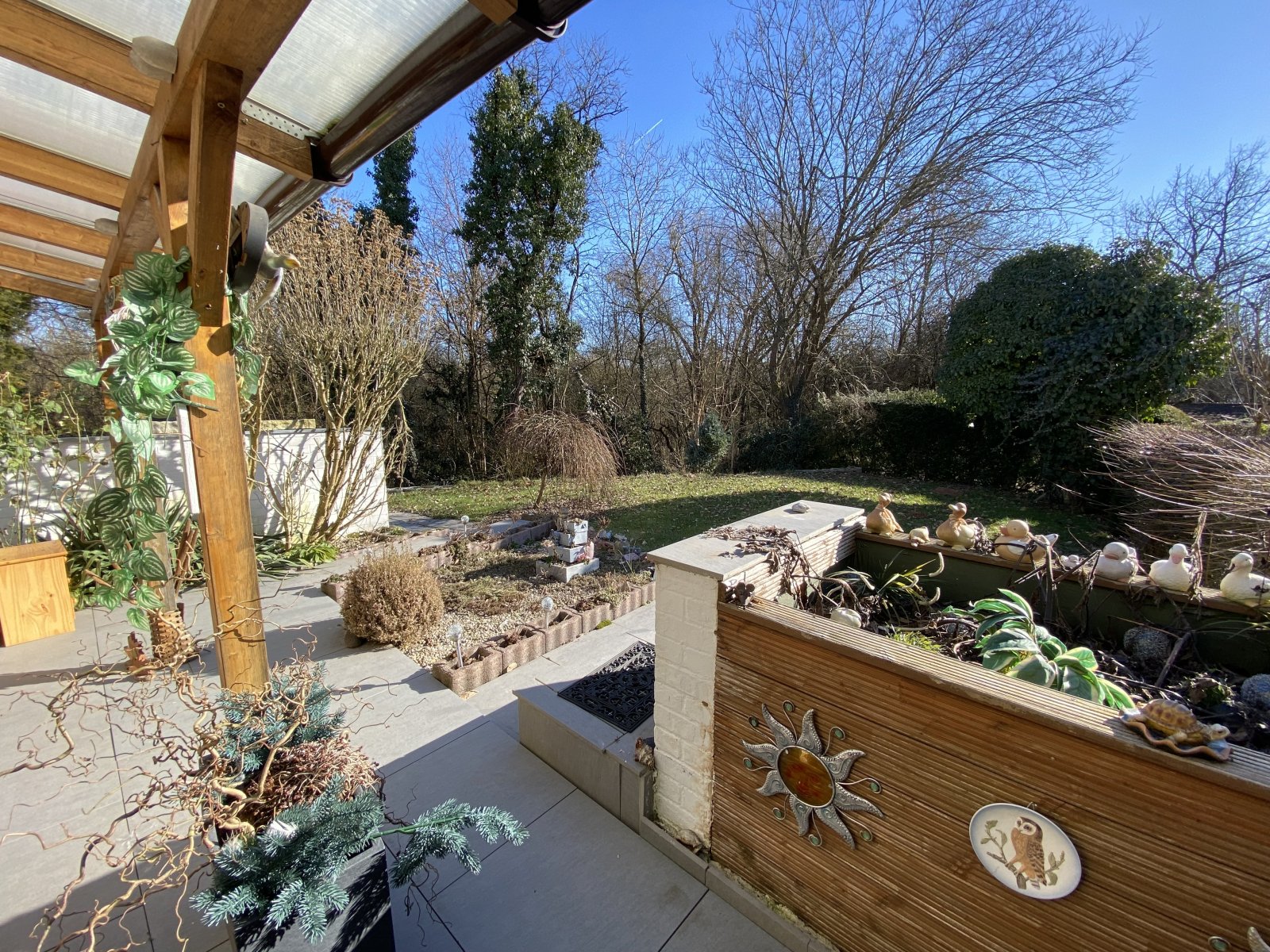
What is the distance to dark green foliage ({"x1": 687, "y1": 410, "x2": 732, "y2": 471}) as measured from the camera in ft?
39.4

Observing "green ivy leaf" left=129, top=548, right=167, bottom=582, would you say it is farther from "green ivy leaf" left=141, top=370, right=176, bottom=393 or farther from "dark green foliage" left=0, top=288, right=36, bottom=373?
"dark green foliage" left=0, top=288, right=36, bottom=373

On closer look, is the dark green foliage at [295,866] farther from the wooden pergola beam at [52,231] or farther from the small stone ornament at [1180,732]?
the wooden pergola beam at [52,231]

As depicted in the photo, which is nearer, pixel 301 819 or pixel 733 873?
pixel 301 819

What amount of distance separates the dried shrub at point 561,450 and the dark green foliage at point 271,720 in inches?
194

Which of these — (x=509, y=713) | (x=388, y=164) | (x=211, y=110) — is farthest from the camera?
(x=388, y=164)

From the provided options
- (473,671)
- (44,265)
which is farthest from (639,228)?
(473,671)

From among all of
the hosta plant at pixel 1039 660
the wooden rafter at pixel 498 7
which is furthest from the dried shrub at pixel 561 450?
the wooden rafter at pixel 498 7

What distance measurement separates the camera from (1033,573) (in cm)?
199

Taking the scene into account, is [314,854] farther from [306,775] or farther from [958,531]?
[958,531]

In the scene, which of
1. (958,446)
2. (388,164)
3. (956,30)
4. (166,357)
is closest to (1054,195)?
(956,30)

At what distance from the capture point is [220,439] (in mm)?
1805

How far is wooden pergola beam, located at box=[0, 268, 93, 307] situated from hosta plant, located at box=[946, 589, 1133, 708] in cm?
638

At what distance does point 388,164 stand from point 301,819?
15.4 meters

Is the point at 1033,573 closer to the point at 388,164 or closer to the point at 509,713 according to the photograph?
the point at 509,713
